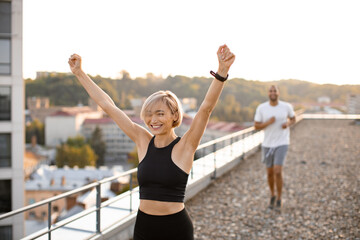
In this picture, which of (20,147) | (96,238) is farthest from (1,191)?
(96,238)

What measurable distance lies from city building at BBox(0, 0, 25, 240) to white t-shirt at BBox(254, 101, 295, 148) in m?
11.4

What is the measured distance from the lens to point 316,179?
24.5 feet

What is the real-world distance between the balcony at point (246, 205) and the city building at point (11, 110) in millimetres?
8732

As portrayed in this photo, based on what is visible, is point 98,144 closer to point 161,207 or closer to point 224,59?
point 161,207

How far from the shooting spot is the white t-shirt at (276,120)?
5098 millimetres

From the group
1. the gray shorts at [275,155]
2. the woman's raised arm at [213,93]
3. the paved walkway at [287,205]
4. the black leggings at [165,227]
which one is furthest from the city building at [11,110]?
the woman's raised arm at [213,93]

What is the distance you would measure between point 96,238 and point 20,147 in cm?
1208

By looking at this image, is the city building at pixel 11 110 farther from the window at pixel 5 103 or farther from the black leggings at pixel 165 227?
the black leggings at pixel 165 227

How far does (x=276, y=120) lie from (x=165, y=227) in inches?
144

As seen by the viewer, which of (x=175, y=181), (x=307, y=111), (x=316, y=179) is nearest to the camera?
(x=175, y=181)

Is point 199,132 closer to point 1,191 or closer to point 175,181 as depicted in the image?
point 175,181

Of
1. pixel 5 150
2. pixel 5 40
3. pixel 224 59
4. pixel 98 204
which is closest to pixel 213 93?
pixel 224 59

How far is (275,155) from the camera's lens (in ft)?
16.8

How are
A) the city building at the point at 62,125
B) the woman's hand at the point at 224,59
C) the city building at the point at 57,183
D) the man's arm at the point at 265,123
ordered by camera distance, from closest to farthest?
the woman's hand at the point at 224,59
the man's arm at the point at 265,123
the city building at the point at 57,183
the city building at the point at 62,125
